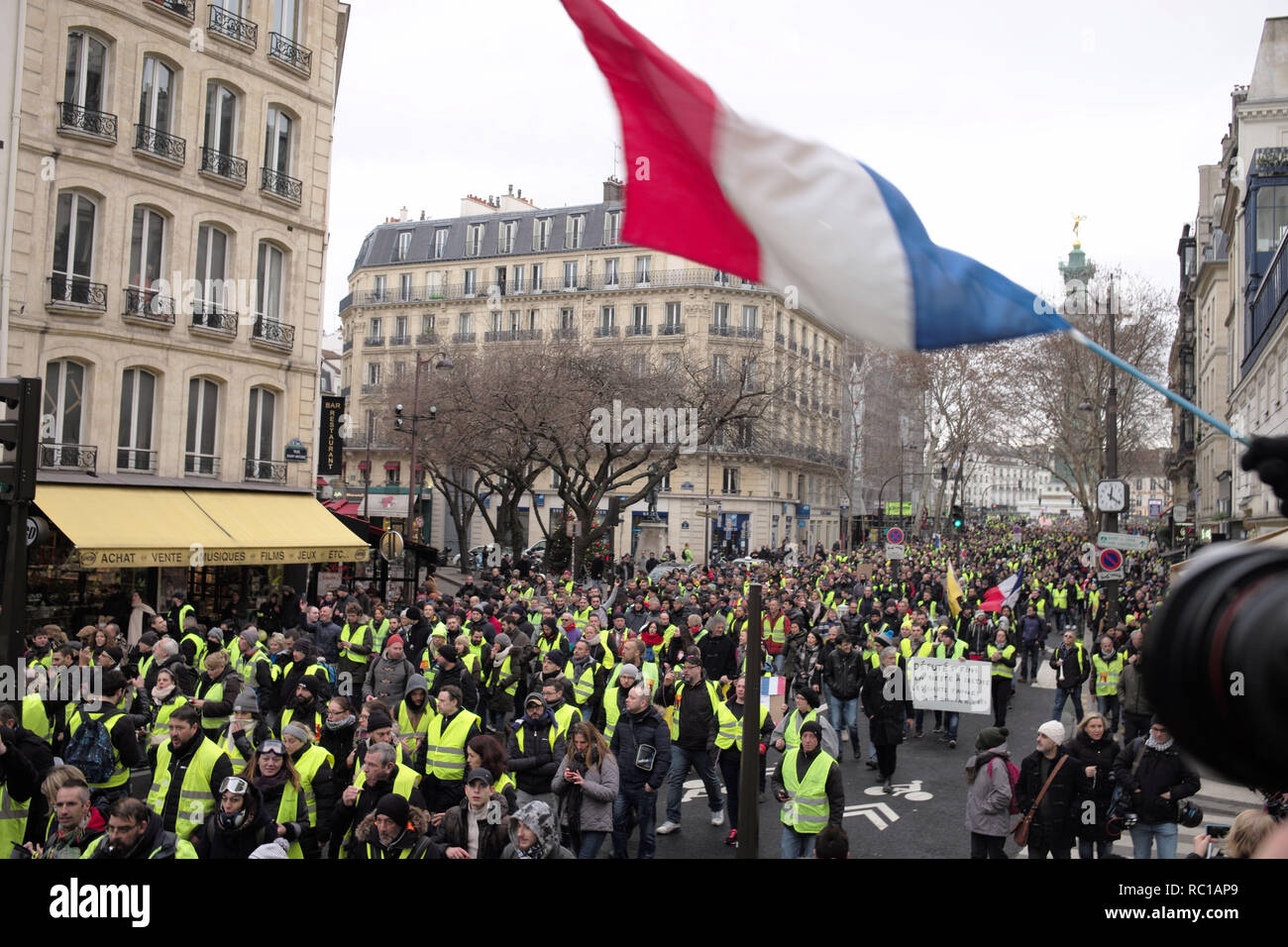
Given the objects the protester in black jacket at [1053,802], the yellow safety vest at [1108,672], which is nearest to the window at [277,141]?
the yellow safety vest at [1108,672]

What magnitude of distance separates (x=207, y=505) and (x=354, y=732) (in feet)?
47.0

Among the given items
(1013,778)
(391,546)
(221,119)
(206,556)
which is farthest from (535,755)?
(221,119)

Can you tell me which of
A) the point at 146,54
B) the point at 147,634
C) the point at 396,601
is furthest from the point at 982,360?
the point at 147,634

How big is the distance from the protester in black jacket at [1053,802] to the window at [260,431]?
19.8 metres

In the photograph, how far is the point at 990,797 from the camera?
809cm

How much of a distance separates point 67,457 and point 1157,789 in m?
19.2

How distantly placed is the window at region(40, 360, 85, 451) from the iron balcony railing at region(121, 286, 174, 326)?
1477 mm

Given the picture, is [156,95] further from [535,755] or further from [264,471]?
[535,755]

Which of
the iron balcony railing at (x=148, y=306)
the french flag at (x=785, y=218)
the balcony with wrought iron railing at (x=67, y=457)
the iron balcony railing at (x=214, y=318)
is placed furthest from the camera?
the iron balcony railing at (x=214, y=318)

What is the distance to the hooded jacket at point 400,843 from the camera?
20.0ft

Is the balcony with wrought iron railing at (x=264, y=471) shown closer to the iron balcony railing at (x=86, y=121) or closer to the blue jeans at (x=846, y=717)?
the iron balcony railing at (x=86, y=121)

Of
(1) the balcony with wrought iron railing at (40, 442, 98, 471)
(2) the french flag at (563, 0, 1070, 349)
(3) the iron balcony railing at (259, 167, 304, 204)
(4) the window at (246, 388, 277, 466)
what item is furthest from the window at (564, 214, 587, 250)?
(2) the french flag at (563, 0, 1070, 349)

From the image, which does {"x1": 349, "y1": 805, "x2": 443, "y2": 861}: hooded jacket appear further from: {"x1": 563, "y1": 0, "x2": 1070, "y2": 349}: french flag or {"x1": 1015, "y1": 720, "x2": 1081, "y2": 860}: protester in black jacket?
{"x1": 1015, "y1": 720, "x2": 1081, "y2": 860}: protester in black jacket
